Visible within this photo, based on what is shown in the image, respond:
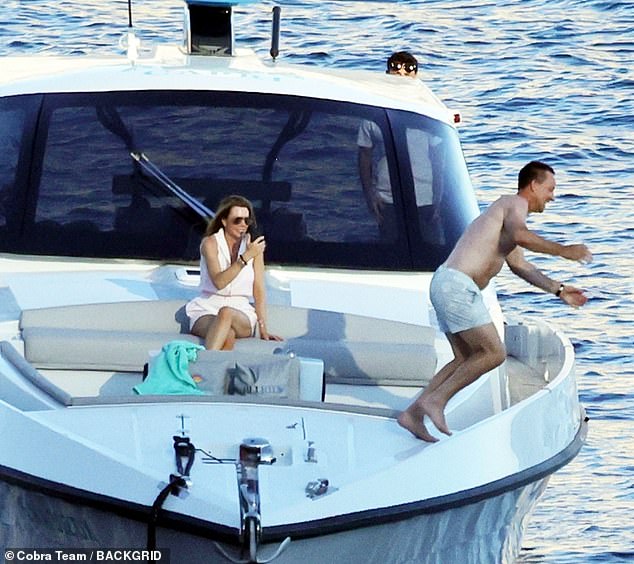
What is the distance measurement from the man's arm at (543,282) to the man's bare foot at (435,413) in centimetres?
61

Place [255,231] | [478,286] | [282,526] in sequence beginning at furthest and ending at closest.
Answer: [255,231], [478,286], [282,526]

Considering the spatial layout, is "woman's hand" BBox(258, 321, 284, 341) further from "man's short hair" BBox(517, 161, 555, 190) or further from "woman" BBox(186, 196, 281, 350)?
"man's short hair" BBox(517, 161, 555, 190)

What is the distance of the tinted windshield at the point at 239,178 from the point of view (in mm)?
8172

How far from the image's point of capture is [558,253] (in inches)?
252

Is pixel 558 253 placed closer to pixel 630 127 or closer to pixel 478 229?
pixel 478 229

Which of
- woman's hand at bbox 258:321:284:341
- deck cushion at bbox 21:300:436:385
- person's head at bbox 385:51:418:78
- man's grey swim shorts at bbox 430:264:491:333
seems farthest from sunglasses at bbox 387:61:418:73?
man's grey swim shorts at bbox 430:264:491:333

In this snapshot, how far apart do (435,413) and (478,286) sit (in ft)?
1.80

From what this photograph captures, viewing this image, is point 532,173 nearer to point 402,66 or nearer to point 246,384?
point 246,384

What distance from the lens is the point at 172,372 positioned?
21.9 ft

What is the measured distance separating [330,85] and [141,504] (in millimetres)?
3276

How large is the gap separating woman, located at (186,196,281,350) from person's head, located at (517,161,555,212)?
1280mm

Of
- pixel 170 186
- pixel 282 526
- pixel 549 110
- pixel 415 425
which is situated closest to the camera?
pixel 282 526

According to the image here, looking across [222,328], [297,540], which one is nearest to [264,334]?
[222,328]

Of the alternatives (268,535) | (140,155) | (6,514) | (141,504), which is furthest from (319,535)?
(140,155)
